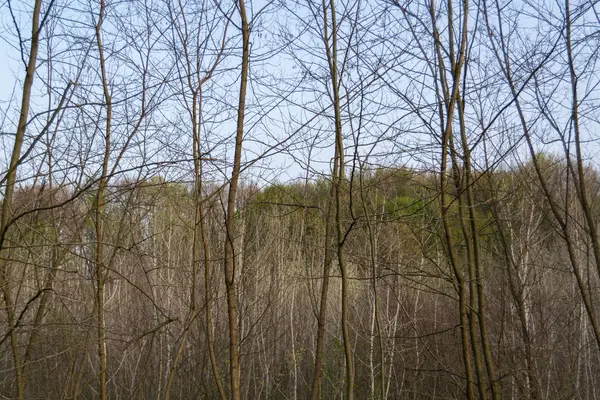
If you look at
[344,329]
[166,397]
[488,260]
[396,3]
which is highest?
[396,3]

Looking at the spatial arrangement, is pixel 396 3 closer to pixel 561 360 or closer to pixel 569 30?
pixel 569 30

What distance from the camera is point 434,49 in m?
3.54

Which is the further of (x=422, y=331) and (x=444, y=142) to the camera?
(x=422, y=331)

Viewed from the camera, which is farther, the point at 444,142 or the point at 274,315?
the point at 274,315

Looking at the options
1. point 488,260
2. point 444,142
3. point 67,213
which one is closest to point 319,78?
point 444,142

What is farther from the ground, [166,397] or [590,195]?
[590,195]

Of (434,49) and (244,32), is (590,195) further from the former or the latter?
(244,32)

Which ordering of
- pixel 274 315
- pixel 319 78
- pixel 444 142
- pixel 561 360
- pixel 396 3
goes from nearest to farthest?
1. pixel 444 142
2. pixel 396 3
3. pixel 319 78
4. pixel 561 360
5. pixel 274 315

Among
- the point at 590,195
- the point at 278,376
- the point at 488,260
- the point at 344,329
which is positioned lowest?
the point at 278,376

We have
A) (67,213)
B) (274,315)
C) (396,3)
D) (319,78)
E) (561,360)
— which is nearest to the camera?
(396,3)

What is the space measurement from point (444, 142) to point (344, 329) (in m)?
1.04

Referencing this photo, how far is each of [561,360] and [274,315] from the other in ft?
13.6

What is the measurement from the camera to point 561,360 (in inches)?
338

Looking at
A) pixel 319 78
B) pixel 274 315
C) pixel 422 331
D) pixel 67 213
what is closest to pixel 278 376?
pixel 274 315
